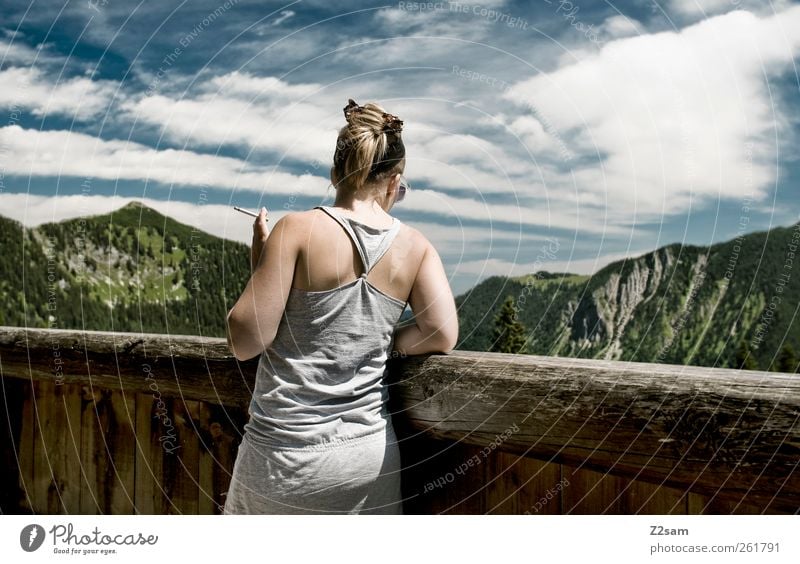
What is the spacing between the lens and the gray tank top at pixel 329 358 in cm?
191

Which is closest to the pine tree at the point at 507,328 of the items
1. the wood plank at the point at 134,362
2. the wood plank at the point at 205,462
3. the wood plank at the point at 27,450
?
the wood plank at the point at 134,362

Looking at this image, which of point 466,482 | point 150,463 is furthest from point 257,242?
point 150,463

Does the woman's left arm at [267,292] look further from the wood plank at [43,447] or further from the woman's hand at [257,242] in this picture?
the wood plank at [43,447]

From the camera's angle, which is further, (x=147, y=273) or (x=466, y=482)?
(x=147, y=273)

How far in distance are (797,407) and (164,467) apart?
92.6 inches

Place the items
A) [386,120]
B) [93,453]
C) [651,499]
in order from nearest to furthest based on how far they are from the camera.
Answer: [651,499], [386,120], [93,453]

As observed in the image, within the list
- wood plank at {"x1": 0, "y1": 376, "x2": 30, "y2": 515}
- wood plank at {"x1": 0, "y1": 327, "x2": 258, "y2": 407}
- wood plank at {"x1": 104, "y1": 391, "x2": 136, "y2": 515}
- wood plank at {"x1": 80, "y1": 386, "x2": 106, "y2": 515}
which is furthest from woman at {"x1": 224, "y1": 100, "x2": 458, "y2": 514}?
wood plank at {"x1": 0, "y1": 376, "x2": 30, "y2": 515}

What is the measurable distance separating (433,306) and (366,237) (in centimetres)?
29

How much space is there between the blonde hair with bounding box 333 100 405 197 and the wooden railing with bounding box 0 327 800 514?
566mm

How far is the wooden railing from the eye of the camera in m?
1.54

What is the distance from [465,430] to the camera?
1.97 metres

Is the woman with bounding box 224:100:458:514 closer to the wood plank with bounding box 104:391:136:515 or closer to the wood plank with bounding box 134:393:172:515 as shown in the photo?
the wood plank with bounding box 134:393:172:515

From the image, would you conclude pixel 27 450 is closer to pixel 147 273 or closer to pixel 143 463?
pixel 143 463

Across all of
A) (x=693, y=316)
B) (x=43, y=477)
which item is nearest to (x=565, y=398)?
(x=43, y=477)
